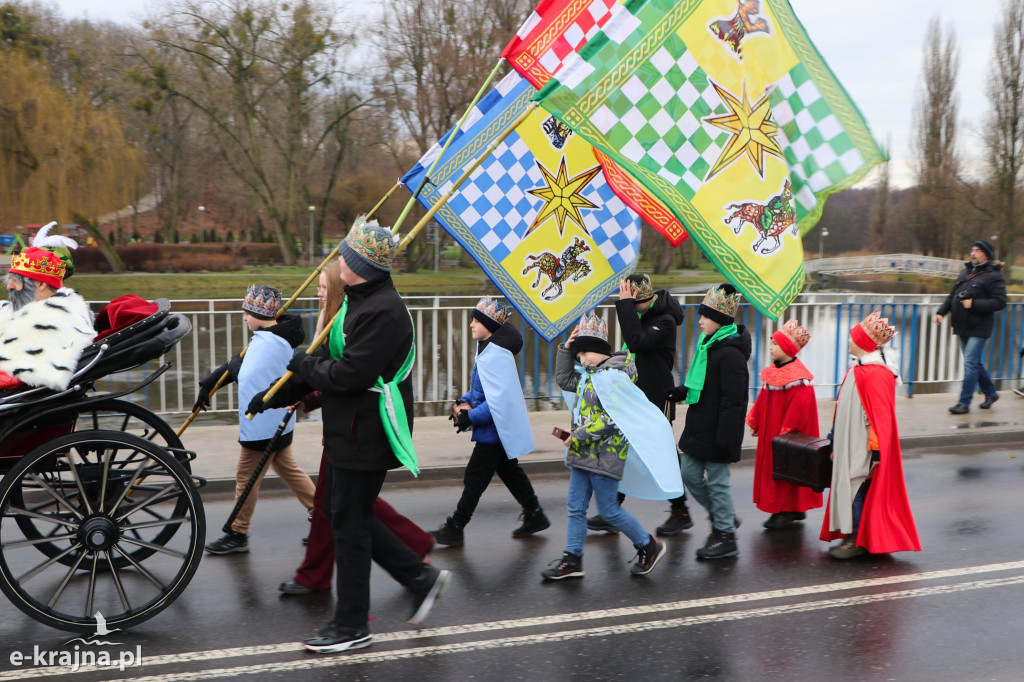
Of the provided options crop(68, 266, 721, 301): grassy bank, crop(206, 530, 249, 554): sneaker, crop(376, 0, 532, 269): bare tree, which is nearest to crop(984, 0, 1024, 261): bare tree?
crop(68, 266, 721, 301): grassy bank

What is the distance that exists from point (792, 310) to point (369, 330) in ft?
28.7

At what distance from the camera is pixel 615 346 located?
11305 mm

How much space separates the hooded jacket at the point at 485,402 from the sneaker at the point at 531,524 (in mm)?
592

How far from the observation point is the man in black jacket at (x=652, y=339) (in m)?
6.12

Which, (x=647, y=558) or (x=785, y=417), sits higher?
(x=785, y=417)

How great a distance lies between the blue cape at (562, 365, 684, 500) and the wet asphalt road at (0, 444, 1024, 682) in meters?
0.63

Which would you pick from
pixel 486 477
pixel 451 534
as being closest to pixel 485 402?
pixel 486 477

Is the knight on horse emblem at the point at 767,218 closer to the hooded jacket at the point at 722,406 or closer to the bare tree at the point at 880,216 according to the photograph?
the hooded jacket at the point at 722,406

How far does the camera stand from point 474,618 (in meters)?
4.58

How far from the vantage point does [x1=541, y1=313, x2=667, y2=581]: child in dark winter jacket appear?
5066 millimetres

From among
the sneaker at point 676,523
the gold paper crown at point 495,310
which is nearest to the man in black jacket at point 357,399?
the gold paper crown at point 495,310

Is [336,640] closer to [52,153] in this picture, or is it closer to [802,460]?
[802,460]

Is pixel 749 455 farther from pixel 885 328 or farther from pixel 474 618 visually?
pixel 474 618

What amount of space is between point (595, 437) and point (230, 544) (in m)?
2.45
